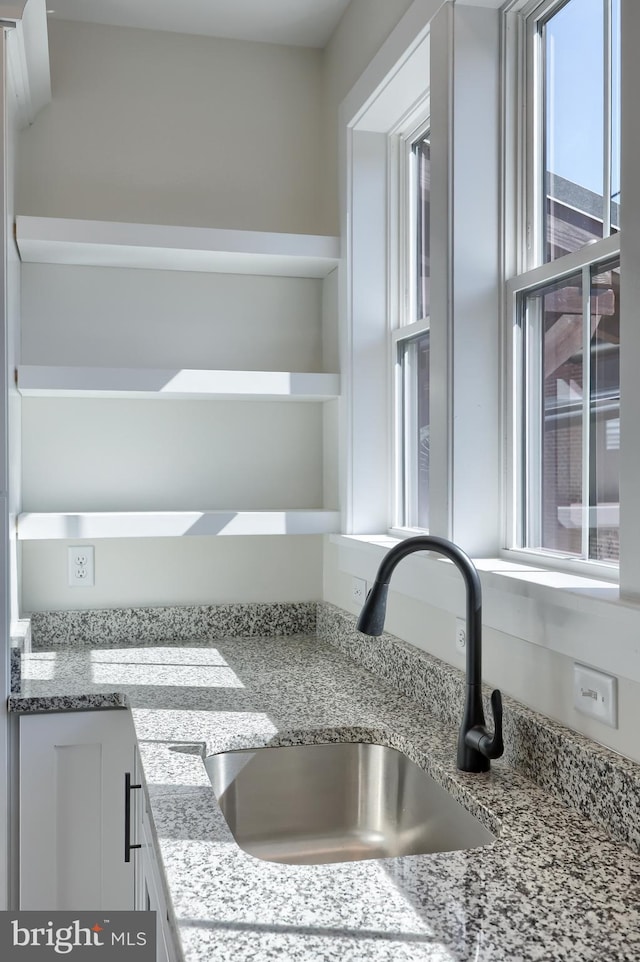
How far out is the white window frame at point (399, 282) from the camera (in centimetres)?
229

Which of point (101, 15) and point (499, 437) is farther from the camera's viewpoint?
point (101, 15)

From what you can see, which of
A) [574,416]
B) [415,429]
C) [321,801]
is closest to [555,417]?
[574,416]

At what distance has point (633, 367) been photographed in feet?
3.72

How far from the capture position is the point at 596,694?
1182mm

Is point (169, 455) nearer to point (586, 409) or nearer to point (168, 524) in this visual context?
point (168, 524)

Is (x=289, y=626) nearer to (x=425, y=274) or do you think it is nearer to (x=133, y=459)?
(x=133, y=459)

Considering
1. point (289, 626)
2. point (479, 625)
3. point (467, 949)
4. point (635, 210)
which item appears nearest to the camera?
point (467, 949)

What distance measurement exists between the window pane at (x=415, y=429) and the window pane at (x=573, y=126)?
0.60 meters

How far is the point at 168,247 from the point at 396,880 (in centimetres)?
172

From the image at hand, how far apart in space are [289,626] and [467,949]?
1.72 meters

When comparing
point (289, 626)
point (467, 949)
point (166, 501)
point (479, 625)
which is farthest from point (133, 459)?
point (467, 949)

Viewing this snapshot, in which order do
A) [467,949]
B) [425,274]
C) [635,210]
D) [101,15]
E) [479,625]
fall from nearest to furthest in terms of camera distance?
[467,949] → [635,210] → [479,625] → [425,274] → [101,15]

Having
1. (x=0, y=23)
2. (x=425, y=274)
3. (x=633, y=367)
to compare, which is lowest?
(x=633, y=367)

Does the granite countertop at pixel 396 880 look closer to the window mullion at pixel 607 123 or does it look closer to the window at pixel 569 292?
Answer: the window at pixel 569 292
